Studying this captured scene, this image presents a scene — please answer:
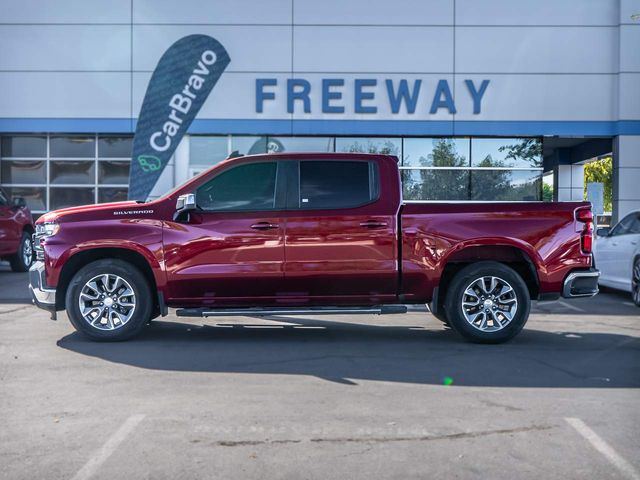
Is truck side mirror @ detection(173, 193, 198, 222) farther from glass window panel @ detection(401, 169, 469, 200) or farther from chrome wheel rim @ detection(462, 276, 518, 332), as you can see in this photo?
glass window panel @ detection(401, 169, 469, 200)

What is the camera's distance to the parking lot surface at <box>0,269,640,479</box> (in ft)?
14.6

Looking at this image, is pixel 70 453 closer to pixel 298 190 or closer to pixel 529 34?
pixel 298 190

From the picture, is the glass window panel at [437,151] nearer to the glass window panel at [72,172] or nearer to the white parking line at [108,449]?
the glass window panel at [72,172]

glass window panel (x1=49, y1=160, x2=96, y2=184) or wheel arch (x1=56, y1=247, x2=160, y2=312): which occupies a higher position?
glass window panel (x1=49, y1=160, x2=96, y2=184)

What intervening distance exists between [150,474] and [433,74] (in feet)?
62.4

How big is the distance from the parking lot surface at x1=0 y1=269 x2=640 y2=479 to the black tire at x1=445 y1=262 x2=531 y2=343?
0.65ft

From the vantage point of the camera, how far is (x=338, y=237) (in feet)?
27.3

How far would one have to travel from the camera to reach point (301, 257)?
8312 mm

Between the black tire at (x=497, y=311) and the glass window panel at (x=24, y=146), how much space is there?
1745cm

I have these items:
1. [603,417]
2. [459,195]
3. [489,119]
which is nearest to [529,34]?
[489,119]

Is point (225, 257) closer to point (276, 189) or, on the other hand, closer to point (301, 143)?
point (276, 189)

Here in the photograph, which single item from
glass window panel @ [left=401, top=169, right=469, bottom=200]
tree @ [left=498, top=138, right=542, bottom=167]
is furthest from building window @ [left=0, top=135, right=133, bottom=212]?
tree @ [left=498, top=138, right=542, bottom=167]

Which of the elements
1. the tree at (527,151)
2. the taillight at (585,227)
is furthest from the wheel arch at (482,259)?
the tree at (527,151)

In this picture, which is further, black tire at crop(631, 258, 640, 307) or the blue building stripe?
the blue building stripe
